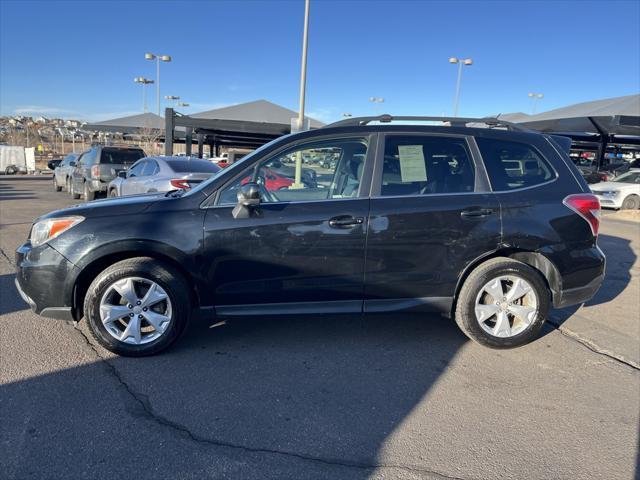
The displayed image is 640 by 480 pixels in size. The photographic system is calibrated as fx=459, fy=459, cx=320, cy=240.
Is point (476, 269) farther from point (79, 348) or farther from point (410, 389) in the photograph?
point (79, 348)

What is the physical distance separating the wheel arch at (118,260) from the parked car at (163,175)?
5.12m

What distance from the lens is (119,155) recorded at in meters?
→ 13.5

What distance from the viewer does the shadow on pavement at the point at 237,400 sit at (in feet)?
8.28

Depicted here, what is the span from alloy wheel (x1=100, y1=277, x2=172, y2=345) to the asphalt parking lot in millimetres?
220

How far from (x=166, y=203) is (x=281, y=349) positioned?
5.03 ft

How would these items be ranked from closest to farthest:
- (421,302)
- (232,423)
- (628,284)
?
1. (232,423)
2. (421,302)
3. (628,284)

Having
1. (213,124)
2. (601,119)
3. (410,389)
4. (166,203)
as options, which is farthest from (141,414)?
(601,119)

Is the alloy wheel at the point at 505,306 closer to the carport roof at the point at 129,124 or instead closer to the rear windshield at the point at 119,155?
the rear windshield at the point at 119,155

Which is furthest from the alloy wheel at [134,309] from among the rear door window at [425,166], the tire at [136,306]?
the rear door window at [425,166]

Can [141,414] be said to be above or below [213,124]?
below

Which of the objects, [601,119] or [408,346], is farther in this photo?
[601,119]

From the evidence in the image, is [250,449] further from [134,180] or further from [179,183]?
[134,180]

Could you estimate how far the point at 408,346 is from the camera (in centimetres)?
407

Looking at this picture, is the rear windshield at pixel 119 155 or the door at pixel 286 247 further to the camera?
the rear windshield at pixel 119 155
